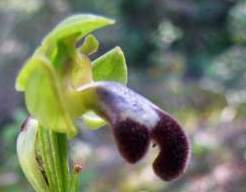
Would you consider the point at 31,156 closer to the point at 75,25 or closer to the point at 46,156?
the point at 46,156

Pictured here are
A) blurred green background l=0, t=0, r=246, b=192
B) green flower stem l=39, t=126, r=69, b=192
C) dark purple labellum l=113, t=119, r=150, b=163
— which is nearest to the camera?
dark purple labellum l=113, t=119, r=150, b=163

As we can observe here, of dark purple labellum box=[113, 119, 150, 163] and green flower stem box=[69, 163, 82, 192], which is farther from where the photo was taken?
green flower stem box=[69, 163, 82, 192]

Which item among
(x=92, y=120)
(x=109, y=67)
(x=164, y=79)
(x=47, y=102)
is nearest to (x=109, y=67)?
(x=109, y=67)

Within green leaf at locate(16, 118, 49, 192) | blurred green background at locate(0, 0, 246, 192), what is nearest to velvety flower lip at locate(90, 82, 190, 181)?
green leaf at locate(16, 118, 49, 192)

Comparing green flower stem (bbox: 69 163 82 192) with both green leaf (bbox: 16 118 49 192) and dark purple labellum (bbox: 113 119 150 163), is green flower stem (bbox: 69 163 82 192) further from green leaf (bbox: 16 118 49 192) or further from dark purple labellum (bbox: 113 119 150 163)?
dark purple labellum (bbox: 113 119 150 163)

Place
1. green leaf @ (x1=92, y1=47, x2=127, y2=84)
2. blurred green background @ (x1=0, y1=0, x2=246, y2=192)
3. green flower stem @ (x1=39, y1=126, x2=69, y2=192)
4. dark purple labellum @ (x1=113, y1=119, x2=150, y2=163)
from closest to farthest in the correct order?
dark purple labellum @ (x1=113, y1=119, x2=150, y2=163)
green flower stem @ (x1=39, y1=126, x2=69, y2=192)
green leaf @ (x1=92, y1=47, x2=127, y2=84)
blurred green background @ (x1=0, y1=0, x2=246, y2=192)

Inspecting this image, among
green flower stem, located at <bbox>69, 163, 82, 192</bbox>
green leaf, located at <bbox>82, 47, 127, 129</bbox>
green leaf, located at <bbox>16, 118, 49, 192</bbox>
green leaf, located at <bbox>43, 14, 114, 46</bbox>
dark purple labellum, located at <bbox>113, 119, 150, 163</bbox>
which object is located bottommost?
green flower stem, located at <bbox>69, 163, 82, 192</bbox>

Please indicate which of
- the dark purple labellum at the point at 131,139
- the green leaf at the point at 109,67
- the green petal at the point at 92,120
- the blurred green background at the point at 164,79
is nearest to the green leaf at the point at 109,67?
the green leaf at the point at 109,67

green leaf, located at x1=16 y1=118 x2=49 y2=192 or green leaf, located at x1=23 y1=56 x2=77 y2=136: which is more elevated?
green leaf, located at x1=23 y1=56 x2=77 y2=136

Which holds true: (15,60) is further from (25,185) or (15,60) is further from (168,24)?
(25,185)

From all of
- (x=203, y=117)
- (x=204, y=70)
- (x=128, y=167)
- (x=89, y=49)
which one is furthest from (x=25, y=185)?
(x=204, y=70)
